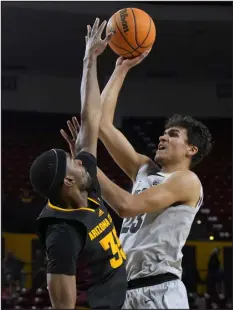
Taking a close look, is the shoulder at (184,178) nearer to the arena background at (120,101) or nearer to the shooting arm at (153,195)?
the shooting arm at (153,195)

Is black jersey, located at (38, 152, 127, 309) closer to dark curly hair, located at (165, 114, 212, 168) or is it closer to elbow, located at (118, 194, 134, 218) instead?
elbow, located at (118, 194, 134, 218)

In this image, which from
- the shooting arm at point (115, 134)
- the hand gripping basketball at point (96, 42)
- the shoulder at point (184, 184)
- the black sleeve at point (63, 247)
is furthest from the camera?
the shooting arm at point (115, 134)

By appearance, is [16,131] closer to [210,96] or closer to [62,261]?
[210,96]

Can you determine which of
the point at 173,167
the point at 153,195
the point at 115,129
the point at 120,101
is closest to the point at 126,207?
the point at 153,195

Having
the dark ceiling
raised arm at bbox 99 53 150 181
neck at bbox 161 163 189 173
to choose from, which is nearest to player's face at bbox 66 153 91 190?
raised arm at bbox 99 53 150 181

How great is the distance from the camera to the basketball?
322 centimetres

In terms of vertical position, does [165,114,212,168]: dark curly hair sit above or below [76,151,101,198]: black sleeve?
above

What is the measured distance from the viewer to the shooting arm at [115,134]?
3172 mm

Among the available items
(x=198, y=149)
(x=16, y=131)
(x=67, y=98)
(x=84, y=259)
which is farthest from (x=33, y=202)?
(x=84, y=259)

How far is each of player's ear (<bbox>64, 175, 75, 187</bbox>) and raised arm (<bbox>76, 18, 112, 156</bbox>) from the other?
238 mm

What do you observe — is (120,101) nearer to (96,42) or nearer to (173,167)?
(173,167)

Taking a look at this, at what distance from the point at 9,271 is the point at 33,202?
155 cm

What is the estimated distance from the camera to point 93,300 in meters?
2.60

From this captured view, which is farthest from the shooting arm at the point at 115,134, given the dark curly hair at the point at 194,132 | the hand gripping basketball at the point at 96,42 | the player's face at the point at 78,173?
the player's face at the point at 78,173
